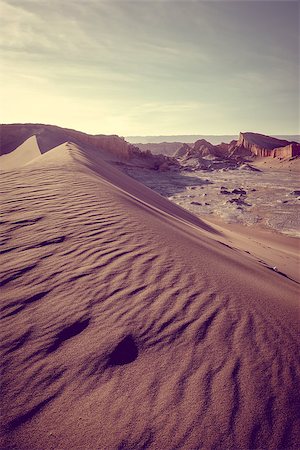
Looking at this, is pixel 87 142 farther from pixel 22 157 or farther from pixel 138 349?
pixel 138 349

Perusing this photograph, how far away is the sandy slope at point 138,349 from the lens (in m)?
1.54

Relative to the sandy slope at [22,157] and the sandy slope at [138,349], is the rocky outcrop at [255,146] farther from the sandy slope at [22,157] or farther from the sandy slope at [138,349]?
the sandy slope at [138,349]

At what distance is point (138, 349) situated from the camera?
6.57ft

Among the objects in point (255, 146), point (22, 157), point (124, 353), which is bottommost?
point (124, 353)

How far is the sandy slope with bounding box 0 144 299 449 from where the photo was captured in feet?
5.04

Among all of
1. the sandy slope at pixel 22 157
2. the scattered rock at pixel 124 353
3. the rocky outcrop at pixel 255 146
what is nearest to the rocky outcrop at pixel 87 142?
the sandy slope at pixel 22 157

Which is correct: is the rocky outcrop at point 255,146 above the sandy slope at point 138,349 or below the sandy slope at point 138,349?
above

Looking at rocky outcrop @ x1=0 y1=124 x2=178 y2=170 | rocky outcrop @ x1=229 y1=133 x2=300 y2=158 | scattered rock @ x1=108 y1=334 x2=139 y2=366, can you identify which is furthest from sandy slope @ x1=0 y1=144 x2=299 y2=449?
rocky outcrop @ x1=229 y1=133 x2=300 y2=158

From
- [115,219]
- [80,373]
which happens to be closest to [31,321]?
[80,373]

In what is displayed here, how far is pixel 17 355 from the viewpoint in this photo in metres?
1.86

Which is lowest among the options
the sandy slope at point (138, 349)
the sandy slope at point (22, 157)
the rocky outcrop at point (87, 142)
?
the sandy slope at point (138, 349)

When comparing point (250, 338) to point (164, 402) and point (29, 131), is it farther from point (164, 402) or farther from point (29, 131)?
point (29, 131)

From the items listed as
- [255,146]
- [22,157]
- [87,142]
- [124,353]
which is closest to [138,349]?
[124,353]

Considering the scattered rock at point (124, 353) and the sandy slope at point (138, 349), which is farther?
the scattered rock at point (124, 353)
